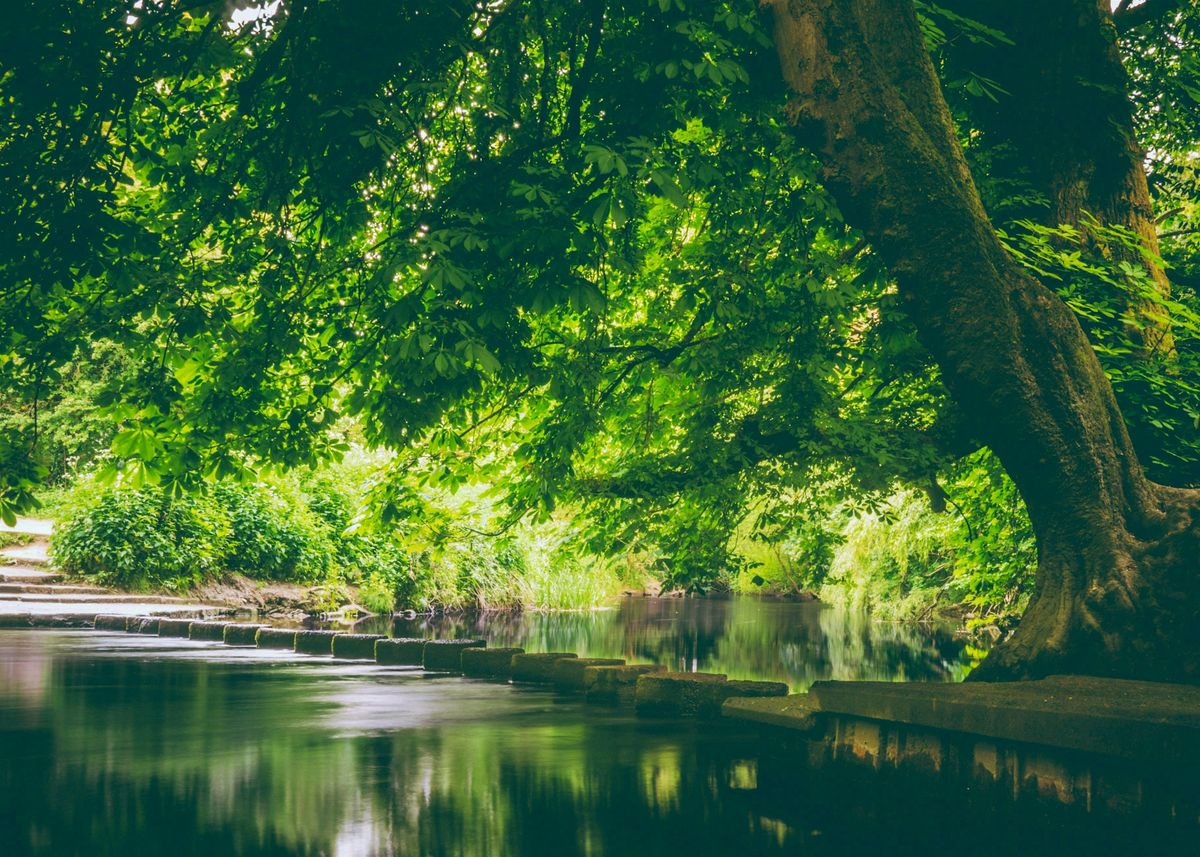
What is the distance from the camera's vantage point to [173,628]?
1548 cm

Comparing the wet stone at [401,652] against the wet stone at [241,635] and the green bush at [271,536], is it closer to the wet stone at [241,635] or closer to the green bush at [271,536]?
the wet stone at [241,635]

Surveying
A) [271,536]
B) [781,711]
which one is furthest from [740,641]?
[781,711]

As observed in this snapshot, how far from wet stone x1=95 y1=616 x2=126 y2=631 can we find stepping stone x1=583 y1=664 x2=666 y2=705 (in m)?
9.51

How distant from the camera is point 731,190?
8.64 metres

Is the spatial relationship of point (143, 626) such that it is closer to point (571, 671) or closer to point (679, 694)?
point (571, 671)

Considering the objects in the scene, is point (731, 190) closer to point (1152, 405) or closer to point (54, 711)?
point (1152, 405)

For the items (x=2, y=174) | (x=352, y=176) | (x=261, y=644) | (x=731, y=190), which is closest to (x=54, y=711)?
(x=2, y=174)

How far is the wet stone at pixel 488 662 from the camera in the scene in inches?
451

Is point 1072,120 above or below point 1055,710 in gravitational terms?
above

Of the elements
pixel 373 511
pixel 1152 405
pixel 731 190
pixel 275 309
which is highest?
pixel 731 190

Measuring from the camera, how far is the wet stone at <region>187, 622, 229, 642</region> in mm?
15045

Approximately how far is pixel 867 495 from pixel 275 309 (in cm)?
606

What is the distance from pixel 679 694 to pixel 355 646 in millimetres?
6135

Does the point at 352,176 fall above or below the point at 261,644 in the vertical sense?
above
